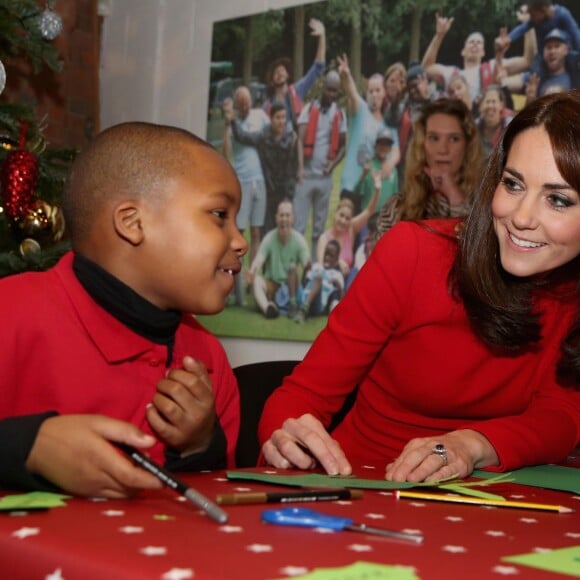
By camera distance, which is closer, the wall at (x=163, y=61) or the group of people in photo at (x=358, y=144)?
the group of people in photo at (x=358, y=144)

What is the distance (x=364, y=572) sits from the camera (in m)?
0.63

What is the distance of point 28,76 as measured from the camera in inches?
159

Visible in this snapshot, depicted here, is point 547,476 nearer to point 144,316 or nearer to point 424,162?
point 144,316

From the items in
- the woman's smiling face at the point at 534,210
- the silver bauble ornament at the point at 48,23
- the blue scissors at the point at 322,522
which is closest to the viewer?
the blue scissors at the point at 322,522

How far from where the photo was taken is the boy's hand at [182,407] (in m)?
1.13

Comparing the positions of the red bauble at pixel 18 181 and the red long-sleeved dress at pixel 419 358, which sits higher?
the red bauble at pixel 18 181

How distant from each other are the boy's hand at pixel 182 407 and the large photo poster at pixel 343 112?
222cm

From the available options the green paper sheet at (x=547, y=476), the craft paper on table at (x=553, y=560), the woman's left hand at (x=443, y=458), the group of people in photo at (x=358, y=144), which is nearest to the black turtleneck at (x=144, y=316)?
the woman's left hand at (x=443, y=458)

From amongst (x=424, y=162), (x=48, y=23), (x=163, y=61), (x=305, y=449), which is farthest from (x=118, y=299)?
(x=163, y=61)

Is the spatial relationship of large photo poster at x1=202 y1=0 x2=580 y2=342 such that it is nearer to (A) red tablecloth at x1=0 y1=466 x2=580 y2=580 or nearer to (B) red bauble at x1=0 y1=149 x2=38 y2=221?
(B) red bauble at x1=0 y1=149 x2=38 y2=221

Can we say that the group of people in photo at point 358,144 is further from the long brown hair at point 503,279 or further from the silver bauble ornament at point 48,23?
the long brown hair at point 503,279

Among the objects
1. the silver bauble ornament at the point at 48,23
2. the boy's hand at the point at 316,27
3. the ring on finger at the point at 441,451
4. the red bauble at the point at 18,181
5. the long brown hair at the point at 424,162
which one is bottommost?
the ring on finger at the point at 441,451

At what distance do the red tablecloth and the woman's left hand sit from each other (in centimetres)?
25

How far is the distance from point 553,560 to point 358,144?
2902 mm
